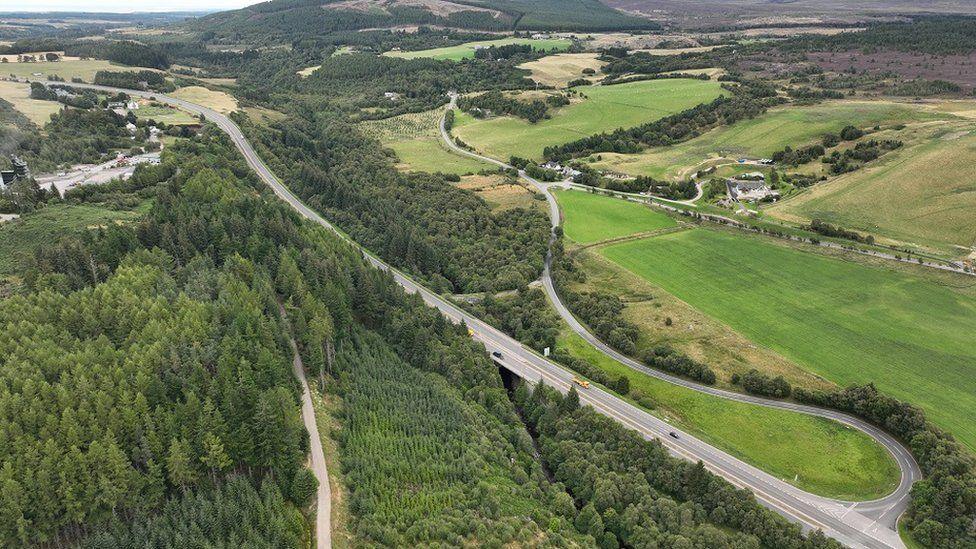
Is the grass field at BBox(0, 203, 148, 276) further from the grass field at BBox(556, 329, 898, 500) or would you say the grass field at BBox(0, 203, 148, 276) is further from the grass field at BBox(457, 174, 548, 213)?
the grass field at BBox(556, 329, 898, 500)

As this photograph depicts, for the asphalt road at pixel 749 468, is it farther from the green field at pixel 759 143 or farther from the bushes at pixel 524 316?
the green field at pixel 759 143

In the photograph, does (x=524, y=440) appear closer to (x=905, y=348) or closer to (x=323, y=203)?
(x=905, y=348)

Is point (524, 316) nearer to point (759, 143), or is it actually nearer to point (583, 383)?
point (583, 383)

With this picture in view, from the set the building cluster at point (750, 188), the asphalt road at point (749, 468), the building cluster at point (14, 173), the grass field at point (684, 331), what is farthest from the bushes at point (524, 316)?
the building cluster at point (14, 173)

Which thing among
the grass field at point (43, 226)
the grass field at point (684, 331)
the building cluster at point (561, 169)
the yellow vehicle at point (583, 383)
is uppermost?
the grass field at point (43, 226)

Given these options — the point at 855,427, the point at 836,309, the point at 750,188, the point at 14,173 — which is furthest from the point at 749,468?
the point at 14,173

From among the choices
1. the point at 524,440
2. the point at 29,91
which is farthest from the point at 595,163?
the point at 29,91
